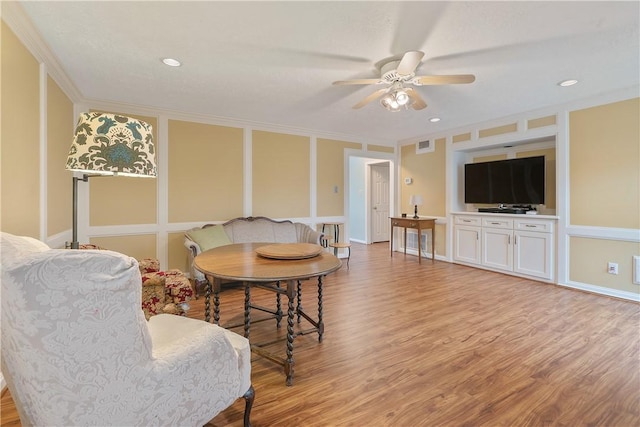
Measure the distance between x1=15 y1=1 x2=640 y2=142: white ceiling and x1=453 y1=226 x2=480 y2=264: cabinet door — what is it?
2127 mm

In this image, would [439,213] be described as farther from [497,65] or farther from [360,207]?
[497,65]

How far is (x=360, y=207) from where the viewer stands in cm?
805

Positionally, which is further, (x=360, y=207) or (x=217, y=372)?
(x=360, y=207)

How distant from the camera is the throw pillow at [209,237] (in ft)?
12.5

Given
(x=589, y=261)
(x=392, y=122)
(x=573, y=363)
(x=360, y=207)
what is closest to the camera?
(x=573, y=363)

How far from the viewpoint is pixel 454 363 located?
2131mm

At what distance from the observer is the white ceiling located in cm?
196

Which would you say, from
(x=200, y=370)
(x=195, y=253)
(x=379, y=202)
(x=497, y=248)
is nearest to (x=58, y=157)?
(x=195, y=253)

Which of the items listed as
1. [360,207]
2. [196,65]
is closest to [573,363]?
[196,65]

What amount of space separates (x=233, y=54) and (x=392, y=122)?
295cm

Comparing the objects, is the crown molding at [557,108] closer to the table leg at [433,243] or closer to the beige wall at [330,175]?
the table leg at [433,243]

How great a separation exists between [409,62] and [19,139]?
280cm

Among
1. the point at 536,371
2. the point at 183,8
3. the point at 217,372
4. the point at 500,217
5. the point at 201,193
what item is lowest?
the point at 536,371

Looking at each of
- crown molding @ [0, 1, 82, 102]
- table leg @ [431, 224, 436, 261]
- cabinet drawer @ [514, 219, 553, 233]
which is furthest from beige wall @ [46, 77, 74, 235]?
cabinet drawer @ [514, 219, 553, 233]
